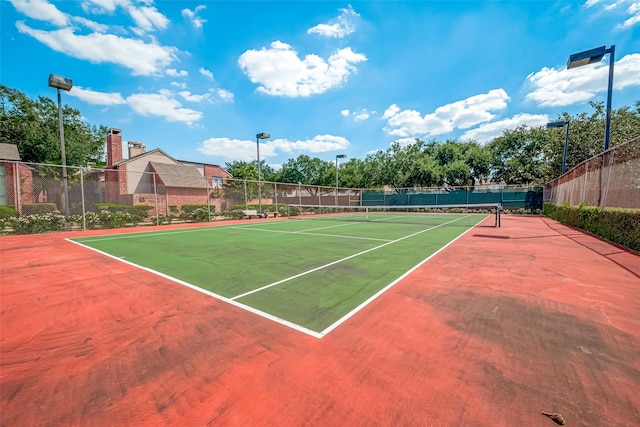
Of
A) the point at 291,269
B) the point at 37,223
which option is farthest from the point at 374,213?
the point at 37,223

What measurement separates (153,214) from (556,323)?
20.2 meters

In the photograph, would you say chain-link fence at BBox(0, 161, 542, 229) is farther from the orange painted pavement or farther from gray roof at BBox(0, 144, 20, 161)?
the orange painted pavement

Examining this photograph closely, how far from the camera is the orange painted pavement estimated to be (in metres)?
1.87

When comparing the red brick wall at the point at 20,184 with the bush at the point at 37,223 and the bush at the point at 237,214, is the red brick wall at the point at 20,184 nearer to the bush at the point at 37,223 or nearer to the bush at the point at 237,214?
the bush at the point at 37,223

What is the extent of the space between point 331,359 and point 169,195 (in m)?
26.3

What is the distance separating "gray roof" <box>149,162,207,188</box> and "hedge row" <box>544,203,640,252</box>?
27357 millimetres

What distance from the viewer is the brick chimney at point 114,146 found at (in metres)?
27.9

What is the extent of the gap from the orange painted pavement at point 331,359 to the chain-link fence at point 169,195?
10.8 meters

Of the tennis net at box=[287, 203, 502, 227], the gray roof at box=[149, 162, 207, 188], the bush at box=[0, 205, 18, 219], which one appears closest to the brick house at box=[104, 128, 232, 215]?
the gray roof at box=[149, 162, 207, 188]

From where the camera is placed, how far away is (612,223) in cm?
836

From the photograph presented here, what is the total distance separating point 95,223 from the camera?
1345 centimetres

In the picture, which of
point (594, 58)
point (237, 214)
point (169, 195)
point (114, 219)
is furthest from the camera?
point (169, 195)

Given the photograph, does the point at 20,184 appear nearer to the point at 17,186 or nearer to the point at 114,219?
the point at 17,186

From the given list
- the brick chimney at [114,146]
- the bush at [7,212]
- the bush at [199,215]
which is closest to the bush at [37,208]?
the bush at [7,212]
